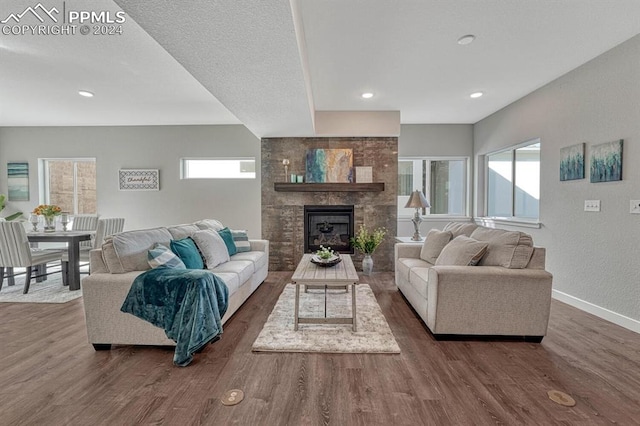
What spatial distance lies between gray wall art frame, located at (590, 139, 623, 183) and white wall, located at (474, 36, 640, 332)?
0.05 metres

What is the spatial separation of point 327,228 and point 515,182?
3199mm

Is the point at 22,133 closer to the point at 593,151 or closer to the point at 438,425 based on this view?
the point at 438,425

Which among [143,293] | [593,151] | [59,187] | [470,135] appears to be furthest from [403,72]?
[59,187]

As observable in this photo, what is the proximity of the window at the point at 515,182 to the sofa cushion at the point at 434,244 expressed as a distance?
5.90ft

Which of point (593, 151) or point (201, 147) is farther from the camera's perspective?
point (201, 147)

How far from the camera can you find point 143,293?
2.38 meters

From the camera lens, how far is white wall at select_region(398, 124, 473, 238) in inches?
241

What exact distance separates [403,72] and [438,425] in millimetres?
3508

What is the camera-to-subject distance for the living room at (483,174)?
9.51 ft

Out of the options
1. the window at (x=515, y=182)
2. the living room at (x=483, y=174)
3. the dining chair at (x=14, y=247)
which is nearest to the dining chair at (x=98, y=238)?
the dining chair at (x=14, y=247)

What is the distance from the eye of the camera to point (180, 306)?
2324 millimetres

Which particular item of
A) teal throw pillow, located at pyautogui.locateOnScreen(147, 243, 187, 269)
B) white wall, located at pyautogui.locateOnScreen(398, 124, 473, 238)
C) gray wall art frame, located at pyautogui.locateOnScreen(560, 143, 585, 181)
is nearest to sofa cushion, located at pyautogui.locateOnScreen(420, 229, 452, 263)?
gray wall art frame, located at pyautogui.locateOnScreen(560, 143, 585, 181)

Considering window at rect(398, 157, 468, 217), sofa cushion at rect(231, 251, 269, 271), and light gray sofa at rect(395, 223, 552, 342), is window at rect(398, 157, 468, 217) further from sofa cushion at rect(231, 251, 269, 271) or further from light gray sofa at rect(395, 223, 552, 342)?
light gray sofa at rect(395, 223, 552, 342)

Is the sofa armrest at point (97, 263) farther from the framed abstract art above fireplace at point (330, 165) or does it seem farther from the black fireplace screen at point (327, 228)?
the framed abstract art above fireplace at point (330, 165)
